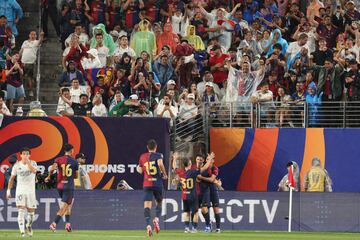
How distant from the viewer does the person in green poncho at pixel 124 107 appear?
1428 inches

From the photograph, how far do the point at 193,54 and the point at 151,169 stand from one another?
8950 millimetres

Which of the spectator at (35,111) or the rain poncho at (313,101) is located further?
the rain poncho at (313,101)

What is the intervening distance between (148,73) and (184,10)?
4690 mm

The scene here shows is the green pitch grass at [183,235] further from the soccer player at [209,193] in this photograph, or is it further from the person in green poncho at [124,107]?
the person in green poncho at [124,107]

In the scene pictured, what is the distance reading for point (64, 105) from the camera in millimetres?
36281

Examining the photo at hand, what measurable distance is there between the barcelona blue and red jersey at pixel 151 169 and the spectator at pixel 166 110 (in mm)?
6038

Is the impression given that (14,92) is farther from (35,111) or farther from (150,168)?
(150,168)

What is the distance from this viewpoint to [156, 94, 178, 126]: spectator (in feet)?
119

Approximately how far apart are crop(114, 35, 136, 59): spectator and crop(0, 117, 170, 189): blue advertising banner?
2615 millimetres

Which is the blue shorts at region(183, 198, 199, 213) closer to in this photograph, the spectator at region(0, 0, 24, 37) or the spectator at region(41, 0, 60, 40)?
the spectator at region(0, 0, 24, 37)

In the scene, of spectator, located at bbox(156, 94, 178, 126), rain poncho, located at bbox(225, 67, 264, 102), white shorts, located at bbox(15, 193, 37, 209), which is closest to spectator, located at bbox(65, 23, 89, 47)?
spectator, located at bbox(156, 94, 178, 126)

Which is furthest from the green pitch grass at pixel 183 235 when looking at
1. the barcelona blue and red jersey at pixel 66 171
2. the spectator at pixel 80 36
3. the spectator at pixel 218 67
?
the spectator at pixel 80 36

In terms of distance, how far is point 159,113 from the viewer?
3641 centimetres

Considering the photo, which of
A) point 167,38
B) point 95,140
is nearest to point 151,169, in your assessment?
point 95,140
